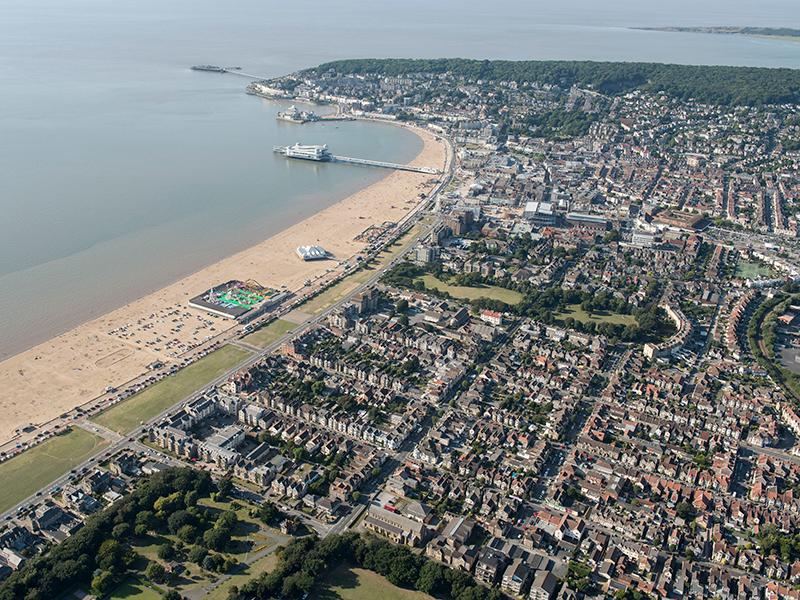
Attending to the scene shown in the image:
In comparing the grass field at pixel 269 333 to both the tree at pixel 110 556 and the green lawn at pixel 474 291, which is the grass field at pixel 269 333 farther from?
the tree at pixel 110 556

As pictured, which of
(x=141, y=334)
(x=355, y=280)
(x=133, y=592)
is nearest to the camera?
(x=133, y=592)

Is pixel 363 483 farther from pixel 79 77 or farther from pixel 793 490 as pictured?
pixel 79 77

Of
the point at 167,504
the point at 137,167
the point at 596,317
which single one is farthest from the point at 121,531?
the point at 137,167

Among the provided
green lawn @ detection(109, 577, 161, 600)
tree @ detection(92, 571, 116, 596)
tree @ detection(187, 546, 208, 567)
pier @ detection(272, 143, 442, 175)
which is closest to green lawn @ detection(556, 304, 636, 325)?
tree @ detection(187, 546, 208, 567)

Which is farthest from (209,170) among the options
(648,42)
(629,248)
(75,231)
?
(648,42)

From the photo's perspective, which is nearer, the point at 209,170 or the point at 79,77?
the point at 209,170

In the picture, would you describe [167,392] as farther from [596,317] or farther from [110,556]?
[596,317]

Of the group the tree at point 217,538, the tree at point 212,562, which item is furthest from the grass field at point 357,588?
the tree at point 217,538
